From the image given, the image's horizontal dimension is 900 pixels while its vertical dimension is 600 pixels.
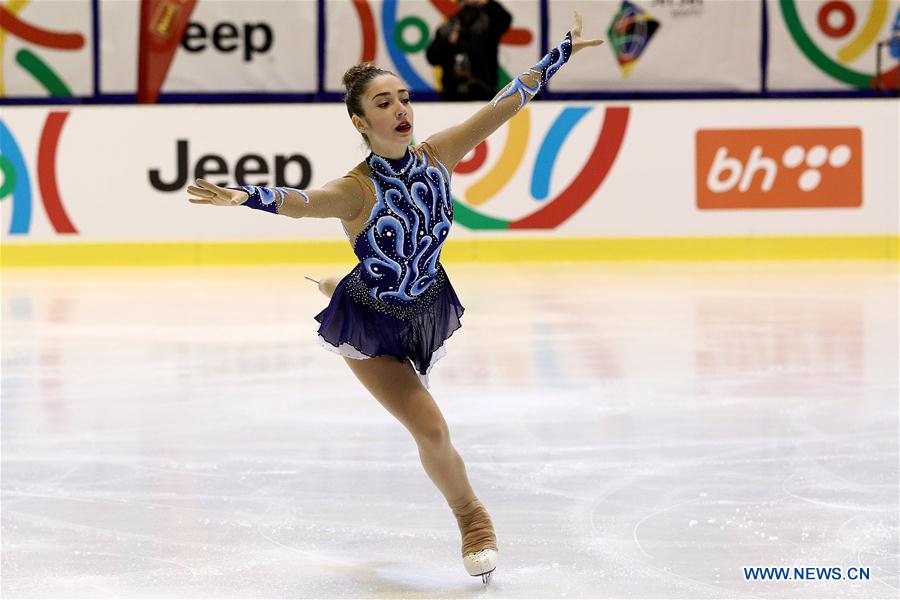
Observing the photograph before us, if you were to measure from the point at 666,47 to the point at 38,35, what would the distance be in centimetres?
499

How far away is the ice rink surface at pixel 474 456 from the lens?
9.63ft

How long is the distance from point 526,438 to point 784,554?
1345 millimetres

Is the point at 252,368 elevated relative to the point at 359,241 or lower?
lower

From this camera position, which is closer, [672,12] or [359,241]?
[359,241]

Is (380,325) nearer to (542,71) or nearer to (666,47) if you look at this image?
(542,71)

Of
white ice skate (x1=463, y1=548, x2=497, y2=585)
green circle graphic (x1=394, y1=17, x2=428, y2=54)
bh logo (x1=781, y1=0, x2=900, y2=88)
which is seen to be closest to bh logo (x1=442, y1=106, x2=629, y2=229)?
green circle graphic (x1=394, y1=17, x2=428, y2=54)

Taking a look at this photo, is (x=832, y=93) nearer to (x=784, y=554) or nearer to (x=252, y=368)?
(x=252, y=368)

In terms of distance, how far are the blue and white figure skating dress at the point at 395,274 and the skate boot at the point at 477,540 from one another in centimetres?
34

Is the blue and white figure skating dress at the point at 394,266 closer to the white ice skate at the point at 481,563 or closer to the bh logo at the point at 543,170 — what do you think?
the white ice skate at the point at 481,563

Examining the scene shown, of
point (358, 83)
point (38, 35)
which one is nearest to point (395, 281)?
point (358, 83)

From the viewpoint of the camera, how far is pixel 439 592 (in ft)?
9.23

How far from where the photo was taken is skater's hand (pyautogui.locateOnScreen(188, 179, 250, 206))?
8.86ft

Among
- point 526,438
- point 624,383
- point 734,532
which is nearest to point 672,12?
point 624,383

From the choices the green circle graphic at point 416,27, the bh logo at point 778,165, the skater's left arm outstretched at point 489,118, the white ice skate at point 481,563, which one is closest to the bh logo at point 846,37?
the bh logo at point 778,165
